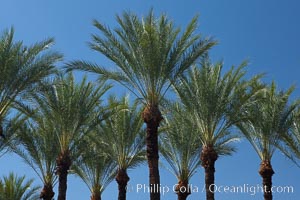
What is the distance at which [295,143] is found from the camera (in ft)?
85.0

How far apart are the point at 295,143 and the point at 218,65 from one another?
6.21 meters

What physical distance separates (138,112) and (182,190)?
169 inches

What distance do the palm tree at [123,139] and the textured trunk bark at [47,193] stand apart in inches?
121

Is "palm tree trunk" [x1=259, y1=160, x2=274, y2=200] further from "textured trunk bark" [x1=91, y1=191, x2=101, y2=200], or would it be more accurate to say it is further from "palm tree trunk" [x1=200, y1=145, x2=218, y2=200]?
"textured trunk bark" [x1=91, y1=191, x2=101, y2=200]

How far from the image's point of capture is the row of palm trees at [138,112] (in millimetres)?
20312

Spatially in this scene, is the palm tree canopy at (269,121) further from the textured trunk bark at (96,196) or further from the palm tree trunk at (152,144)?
the textured trunk bark at (96,196)

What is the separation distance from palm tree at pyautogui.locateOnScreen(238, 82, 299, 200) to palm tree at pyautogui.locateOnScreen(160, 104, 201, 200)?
2395 mm

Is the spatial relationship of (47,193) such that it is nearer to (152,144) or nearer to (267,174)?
(152,144)

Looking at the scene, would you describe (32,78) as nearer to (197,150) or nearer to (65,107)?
(65,107)

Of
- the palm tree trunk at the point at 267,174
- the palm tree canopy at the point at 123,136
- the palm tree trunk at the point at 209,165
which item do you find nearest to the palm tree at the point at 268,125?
the palm tree trunk at the point at 267,174

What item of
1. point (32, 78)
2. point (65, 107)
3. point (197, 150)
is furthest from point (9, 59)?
point (197, 150)

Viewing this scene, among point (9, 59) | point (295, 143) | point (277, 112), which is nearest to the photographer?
point (9, 59)

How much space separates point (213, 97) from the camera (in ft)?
71.8

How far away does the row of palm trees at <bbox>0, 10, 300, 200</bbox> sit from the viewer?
2031 cm
